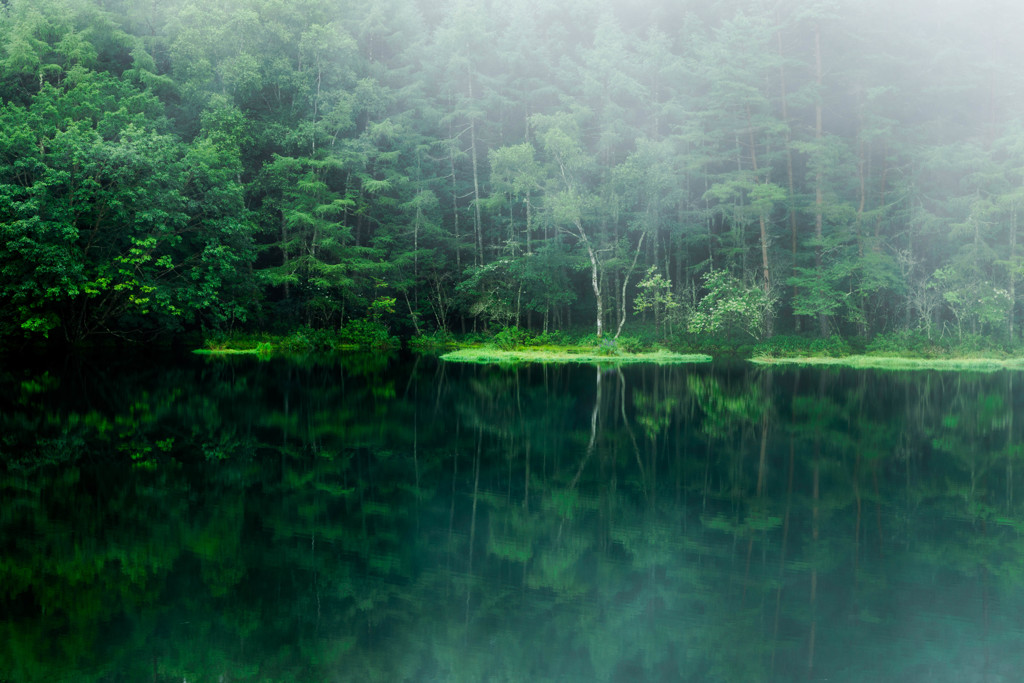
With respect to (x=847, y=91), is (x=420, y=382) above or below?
below

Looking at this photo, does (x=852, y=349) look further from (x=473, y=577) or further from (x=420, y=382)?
(x=473, y=577)

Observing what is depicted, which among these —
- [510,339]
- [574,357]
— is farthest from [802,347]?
[510,339]

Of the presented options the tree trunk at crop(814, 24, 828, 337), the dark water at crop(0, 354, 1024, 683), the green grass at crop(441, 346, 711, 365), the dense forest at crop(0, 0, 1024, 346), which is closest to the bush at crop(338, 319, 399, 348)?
the dense forest at crop(0, 0, 1024, 346)

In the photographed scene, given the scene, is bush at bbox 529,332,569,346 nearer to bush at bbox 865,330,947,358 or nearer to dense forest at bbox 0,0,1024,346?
dense forest at bbox 0,0,1024,346

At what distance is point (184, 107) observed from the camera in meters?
29.1

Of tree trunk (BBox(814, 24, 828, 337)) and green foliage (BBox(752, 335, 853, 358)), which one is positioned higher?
tree trunk (BBox(814, 24, 828, 337))

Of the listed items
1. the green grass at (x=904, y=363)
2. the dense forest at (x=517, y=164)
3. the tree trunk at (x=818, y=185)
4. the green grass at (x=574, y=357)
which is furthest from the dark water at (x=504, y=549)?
the tree trunk at (x=818, y=185)

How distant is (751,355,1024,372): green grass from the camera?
20453 mm


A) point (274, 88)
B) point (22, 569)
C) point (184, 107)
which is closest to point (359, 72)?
point (274, 88)

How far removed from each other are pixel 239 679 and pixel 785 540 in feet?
11.6

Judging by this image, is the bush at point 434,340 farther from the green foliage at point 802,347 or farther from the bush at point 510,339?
the green foliage at point 802,347

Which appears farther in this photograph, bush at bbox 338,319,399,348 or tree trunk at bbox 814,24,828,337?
A: bush at bbox 338,319,399,348

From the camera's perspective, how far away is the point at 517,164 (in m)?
26.8

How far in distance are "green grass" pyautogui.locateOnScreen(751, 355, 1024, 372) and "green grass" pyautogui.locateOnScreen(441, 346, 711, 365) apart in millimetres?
2349
